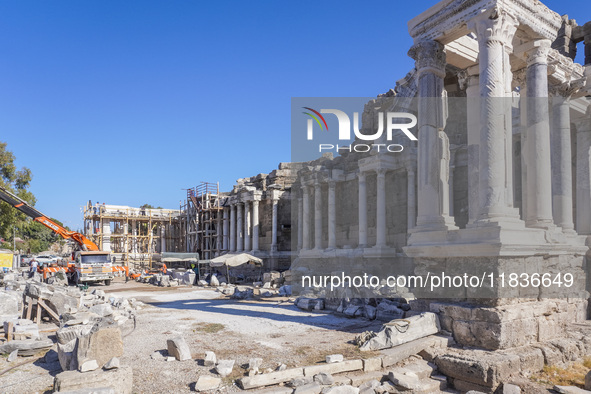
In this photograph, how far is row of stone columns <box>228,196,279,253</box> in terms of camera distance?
101 ft

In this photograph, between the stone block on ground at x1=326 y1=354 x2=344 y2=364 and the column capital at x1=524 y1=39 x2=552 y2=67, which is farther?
the column capital at x1=524 y1=39 x2=552 y2=67

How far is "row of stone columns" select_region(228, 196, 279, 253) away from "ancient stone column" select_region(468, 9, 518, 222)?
2214 cm

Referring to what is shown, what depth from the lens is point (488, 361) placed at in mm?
6996

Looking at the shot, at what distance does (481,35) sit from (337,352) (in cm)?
677

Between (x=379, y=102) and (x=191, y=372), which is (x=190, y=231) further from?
(x=191, y=372)

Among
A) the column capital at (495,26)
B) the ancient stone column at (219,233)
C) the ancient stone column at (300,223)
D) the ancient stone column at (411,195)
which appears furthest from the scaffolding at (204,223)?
the column capital at (495,26)

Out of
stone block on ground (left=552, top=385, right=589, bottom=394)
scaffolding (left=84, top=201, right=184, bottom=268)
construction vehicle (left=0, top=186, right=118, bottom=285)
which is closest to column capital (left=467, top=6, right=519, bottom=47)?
stone block on ground (left=552, top=385, right=589, bottom=394)

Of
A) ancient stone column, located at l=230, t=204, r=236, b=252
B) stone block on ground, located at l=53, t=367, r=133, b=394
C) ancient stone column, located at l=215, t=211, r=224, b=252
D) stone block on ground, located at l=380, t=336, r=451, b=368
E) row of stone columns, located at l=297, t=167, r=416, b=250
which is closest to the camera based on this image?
stone block on ground, located at l=53, t=367, r=133, b=394

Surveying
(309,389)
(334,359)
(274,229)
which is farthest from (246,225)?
(309,389)

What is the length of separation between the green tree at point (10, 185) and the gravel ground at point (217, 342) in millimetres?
21341

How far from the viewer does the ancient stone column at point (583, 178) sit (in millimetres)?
12508

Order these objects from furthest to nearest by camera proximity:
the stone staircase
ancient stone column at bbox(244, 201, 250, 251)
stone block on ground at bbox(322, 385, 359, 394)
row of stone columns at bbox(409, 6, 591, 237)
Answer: ancient stone column at bbox(244, 201, 250, 251)
row of stone columns at bbox(409, 6, 591, 237)
the stone staircase
stone block on ground at bbox(322, 385, 359, 394)

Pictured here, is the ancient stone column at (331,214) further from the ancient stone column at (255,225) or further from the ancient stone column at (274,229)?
the ancient stone column at (255,225)

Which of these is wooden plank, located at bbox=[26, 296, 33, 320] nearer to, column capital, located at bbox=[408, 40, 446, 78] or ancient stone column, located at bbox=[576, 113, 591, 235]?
column capital, located at bbox=[408, 40, 446, 78]
